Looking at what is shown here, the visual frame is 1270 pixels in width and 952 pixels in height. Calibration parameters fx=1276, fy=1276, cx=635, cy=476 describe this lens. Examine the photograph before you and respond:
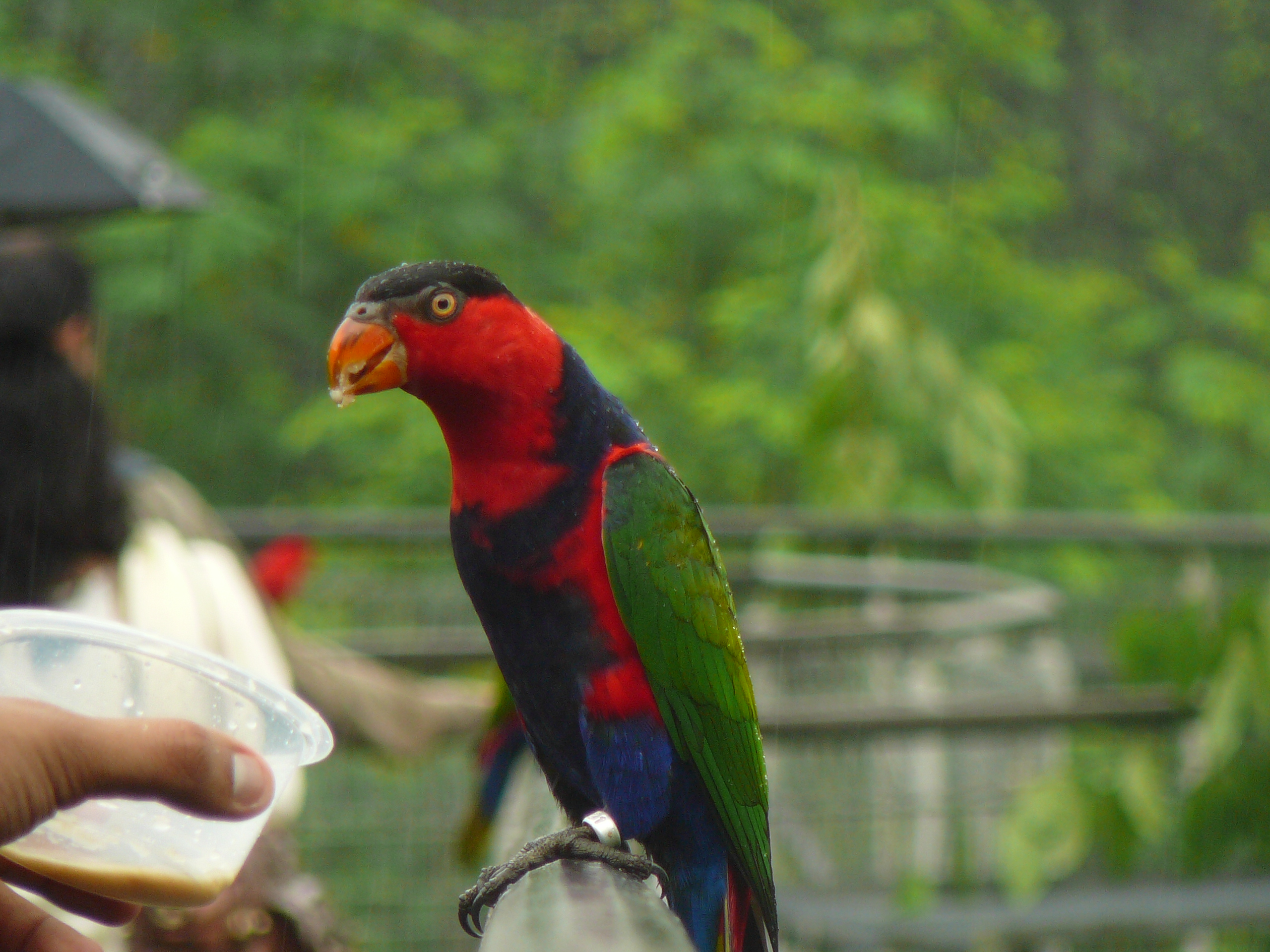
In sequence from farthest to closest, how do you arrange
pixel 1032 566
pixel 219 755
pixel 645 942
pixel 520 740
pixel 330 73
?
pixel 330 73 < pixel 1032 566 < pixel 520 740 < pixel 219 755 < pixel 645 942

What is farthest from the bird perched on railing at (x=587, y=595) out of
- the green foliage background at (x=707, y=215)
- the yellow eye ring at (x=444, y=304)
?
the green foliage background at (x=707, y=215)

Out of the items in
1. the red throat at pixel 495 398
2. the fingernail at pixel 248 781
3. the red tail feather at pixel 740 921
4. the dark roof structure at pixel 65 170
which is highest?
the dark roof structure at pixel 65 170

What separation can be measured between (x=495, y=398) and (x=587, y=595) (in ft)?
0.54

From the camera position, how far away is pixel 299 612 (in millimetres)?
A: 3316

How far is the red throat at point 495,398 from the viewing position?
2.92ft

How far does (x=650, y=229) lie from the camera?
6562 mm

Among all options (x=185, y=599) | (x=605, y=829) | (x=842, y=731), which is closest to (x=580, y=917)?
(x=605, y=829)

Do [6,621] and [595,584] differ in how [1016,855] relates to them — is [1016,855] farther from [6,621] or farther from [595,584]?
[6,621]

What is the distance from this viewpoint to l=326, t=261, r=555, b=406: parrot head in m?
0.85

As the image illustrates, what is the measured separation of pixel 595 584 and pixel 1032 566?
5.72 metres

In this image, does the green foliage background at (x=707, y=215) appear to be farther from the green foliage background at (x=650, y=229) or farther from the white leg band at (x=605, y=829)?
the white leg band at (x=605, y=829)

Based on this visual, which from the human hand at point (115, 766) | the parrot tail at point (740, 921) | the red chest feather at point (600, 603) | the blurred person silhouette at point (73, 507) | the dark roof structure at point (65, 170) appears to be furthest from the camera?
Result: the dark roof structure at point (65, 170)

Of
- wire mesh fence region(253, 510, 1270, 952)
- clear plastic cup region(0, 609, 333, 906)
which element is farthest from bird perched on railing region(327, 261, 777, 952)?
wire mesh fence region(253, 510, 1270, 952)

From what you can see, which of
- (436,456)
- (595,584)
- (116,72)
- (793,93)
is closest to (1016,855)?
(595,584)
